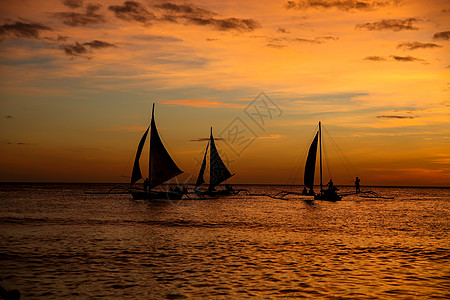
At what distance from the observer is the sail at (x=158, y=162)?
7219cm

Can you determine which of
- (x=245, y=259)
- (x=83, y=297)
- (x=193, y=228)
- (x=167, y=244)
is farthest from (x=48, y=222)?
(x=83, y=297)

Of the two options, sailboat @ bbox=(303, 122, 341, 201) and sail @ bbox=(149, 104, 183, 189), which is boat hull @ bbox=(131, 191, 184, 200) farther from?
sailboat @ bbox=(303, 122, 341, 201)

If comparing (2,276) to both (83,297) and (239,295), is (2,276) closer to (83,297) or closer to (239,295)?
(83,297)

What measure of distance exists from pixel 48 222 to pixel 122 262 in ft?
87.3

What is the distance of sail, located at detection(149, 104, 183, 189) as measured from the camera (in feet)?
Answer: 237

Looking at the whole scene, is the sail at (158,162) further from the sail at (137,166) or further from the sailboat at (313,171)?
the sailboat at (313,171)

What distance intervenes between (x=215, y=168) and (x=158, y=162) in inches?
1132

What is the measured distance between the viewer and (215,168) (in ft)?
327

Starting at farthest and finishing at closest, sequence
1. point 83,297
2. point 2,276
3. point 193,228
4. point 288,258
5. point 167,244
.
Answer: point 193,228, point 167,244, point 288,258, point 2,276, point 83,297

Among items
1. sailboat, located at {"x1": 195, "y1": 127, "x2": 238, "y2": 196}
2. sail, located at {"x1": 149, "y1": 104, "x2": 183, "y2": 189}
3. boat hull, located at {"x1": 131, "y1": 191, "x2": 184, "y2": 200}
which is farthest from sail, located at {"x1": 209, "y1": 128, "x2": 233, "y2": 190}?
sail, located at {"x1": 149, "y1": 104, "x2": 183, "y2": 189}

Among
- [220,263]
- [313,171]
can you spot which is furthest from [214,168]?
[220,263]

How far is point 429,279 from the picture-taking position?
2173 cm

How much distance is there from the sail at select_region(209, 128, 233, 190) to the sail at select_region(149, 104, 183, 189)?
25546 millimetres

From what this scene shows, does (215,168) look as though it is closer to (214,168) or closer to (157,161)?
(214,168)
